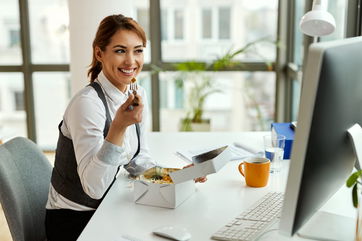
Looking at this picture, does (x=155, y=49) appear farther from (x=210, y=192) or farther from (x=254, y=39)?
(x=210, y=192)

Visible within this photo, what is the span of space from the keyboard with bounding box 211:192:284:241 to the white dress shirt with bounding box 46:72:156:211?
442 millimetres

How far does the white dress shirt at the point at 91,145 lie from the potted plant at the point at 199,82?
92.9 inches

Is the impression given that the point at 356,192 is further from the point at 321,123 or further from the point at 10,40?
the point at 10,40

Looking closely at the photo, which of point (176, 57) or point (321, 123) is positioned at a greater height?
point (321, 123)


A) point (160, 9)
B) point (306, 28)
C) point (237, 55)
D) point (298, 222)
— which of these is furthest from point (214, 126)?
point (298, 222)

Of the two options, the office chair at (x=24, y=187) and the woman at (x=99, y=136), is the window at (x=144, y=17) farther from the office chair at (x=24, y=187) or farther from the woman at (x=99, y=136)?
the office chair at (x=24, y=187)

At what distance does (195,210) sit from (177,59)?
3.10 metres

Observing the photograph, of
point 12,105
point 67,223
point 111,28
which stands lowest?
point 12,105

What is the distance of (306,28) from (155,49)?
2.71m

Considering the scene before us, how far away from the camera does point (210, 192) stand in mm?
1675

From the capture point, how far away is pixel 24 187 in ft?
5.82

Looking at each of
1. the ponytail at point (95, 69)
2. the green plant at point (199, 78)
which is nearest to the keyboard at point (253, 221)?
the ponytail at point (95, 69)

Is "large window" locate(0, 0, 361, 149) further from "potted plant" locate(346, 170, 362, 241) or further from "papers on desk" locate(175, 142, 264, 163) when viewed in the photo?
"potted plant" locate(346, 170, 362, 241)

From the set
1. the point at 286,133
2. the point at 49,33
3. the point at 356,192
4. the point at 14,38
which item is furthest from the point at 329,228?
the point at 14,38
